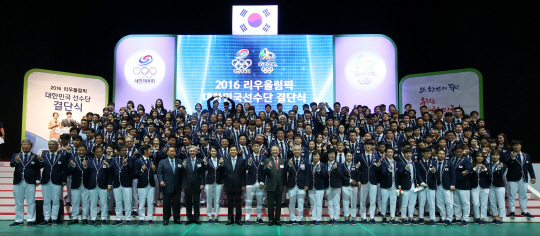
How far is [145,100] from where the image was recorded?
38.7 feet

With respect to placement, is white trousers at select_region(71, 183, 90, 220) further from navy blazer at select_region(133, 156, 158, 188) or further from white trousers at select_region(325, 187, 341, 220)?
white trousers at select_region(325, 187, 341, 220)

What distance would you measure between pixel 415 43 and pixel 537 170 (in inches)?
209

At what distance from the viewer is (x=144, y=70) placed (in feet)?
38.9

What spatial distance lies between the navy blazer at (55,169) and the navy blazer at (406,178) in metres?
6.73

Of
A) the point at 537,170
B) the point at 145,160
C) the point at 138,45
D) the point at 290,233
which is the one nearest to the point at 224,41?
the point at 138,45

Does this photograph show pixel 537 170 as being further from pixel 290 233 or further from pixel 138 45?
pixel 138 45

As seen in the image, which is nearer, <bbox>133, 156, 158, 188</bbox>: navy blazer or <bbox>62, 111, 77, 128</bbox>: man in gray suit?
<bbox>133, 156, 158, 188</bbox>: navy blazer

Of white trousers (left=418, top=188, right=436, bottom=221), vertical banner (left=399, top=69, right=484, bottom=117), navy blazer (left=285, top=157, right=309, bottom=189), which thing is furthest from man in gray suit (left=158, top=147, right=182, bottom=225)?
vertical banner (left=399, top=69, right=484, bottom=117)

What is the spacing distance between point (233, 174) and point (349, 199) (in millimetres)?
2430

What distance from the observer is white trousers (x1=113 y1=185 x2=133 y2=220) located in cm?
736

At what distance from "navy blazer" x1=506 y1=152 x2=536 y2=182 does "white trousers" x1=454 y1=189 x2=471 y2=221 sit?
1.30 m

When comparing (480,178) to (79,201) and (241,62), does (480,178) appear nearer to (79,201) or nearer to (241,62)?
(241,62)

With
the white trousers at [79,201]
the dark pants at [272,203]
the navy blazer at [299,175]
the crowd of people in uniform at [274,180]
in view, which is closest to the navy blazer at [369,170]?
the crowd of people in uniform at [274,180]

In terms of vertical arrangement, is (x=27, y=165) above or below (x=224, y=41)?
below
